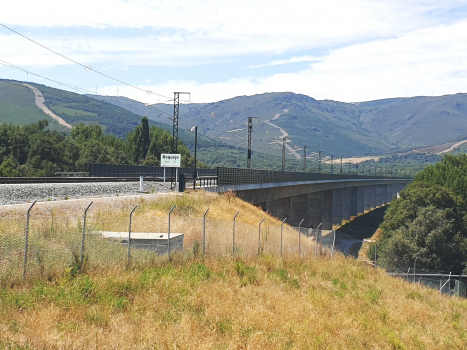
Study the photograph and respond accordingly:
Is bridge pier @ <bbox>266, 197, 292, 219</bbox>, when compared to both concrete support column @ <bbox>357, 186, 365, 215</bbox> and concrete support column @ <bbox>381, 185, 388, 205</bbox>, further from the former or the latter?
concrete support column @ <bbox>381, 185, 388, 205</bbox>

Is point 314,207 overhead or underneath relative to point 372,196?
overhead

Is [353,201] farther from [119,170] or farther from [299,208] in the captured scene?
[119,170]

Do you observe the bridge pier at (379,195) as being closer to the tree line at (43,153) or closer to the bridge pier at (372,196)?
the bridge pier at (372,196)

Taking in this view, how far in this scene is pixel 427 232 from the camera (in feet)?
175

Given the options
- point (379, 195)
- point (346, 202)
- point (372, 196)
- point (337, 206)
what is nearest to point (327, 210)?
point (337, 206)

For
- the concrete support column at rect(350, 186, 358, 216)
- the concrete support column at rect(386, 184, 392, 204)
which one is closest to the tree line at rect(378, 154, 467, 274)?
the concrete support column at rect(350, 186, 358, 216)

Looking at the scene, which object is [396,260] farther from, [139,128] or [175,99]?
[139,128]

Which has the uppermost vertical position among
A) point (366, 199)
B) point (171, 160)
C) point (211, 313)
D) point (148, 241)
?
point (171, 160)

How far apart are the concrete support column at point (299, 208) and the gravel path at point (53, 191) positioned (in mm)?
34880

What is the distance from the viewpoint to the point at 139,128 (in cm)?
11831

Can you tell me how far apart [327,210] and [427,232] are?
1562 inches

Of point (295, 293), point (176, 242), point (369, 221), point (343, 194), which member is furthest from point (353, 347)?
point (369, 221)

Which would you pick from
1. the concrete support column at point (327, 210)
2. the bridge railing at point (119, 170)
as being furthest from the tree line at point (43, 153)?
the concrete support column at point (327, 210)

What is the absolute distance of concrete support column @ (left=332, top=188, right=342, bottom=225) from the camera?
311 ft
